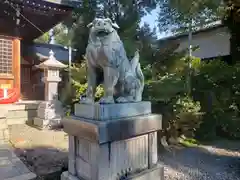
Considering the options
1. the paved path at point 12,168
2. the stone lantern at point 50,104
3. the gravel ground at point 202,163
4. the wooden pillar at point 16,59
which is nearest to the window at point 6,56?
the wooden pillar at point 16,59

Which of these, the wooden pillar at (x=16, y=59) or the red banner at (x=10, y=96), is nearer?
the red banner at (x=10, y=96)

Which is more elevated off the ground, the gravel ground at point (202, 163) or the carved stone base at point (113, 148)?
the carved stone base at point (113, 148)

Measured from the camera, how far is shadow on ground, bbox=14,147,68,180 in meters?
2.97

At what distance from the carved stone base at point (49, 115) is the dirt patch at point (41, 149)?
0.28m

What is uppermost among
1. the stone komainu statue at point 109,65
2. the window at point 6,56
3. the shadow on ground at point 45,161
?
the window at point 6,56

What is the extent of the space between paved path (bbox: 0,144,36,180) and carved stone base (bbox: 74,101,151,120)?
4.29ft

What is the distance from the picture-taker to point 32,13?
700 centimetres

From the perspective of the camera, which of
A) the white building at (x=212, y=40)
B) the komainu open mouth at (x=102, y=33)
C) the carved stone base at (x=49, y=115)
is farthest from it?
the white building at (x=212, y=40)

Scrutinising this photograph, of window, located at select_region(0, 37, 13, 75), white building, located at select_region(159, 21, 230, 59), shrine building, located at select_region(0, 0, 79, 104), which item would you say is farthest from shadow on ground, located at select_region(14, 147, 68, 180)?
white building, located at select_region(159, 21, 230, 59)

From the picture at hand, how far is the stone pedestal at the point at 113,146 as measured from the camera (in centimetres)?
204

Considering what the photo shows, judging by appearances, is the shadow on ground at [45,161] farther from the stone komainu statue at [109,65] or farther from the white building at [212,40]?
the white building at [212,40]

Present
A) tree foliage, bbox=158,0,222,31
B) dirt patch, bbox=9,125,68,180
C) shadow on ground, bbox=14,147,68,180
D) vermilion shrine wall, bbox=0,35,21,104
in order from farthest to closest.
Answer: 1. vermilion shrine wall, bbox=0,35,21,104
2. tree foliage, bbox=158,0,222,31
3. dirt patch, bbox=9,125,68,180
4. shadow on ground, bbox=14,147,68,180

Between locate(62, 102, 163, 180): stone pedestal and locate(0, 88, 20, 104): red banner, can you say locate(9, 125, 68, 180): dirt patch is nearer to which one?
locate(62, 102, 163, 180): stone pedestal

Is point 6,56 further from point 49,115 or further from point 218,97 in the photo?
point 218,97
